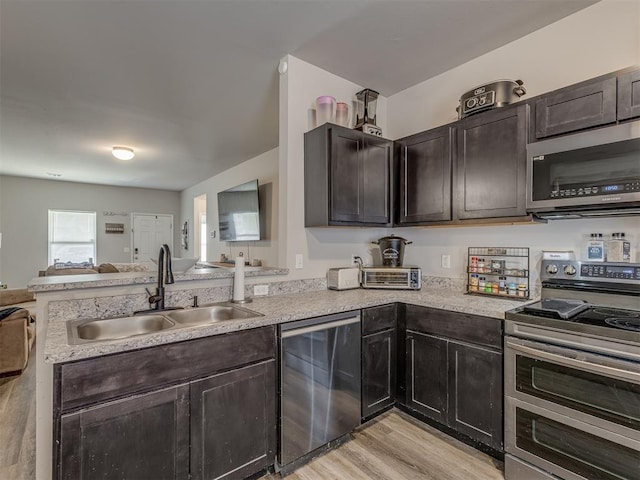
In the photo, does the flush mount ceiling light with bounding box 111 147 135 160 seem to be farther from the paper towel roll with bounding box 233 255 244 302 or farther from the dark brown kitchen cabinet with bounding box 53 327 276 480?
the dark brown kitchen cabinet with bounding box 53 327 276 480

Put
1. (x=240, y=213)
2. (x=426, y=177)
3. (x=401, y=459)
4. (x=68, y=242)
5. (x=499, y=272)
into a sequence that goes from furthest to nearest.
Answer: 1. (x=68, y=242)
2. (x=240, y=213)
3. (x=426, y=177)
4. (x=499, y=272)
5. (x=401, y=459)

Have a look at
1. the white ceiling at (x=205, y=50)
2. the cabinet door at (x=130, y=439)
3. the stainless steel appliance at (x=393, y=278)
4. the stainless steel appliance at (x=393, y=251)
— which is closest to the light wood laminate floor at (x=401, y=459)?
the cabinet door at (x=130, y=439)

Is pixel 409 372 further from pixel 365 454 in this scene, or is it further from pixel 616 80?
pixel 616 80

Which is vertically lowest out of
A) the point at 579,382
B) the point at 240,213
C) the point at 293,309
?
the point at 579,382

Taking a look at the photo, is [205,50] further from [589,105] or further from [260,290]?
[589,105]

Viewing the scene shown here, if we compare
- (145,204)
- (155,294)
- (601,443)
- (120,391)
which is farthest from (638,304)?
(145,204)

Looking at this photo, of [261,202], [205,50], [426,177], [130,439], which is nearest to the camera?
[130,439]

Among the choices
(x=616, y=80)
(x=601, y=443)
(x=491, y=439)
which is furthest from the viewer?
(x=491, y=439)

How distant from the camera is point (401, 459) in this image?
6.13 ft

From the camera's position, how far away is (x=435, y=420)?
2082mm

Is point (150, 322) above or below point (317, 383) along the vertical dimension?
above

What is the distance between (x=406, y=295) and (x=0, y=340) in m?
3.99

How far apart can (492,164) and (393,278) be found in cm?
110

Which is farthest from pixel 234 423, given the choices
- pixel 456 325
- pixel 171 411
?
pixel 456 325
